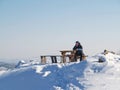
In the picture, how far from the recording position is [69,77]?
18859 millimetres

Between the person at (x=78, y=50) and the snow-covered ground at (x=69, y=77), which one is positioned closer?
the snow-covered ground at (x=69, y=77)

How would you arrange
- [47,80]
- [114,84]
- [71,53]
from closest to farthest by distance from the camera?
[114,84], [47,80], [71,53]

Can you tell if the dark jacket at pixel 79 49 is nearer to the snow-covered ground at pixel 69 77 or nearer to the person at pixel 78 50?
the person at pixel 78 50

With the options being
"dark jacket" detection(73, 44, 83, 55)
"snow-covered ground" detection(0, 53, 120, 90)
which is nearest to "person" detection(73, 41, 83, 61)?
"dark jacket" detection(73, 44, 83, 55)

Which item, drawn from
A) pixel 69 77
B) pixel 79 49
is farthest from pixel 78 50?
pixel 69 77

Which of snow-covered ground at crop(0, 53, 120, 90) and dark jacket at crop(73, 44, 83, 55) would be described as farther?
dark jacket at crop(73, 44, 83, 55)

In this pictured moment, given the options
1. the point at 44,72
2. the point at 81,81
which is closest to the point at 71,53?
the point at 44,72

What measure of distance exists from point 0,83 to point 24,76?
150 centimetres

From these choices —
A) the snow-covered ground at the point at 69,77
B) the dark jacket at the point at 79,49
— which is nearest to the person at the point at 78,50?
the dark jacket at the point at 79,49

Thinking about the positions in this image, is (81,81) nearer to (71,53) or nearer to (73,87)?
(73,87)

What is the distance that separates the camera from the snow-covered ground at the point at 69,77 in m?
17.8

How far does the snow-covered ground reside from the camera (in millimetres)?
17781

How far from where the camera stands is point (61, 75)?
1931 centimetres

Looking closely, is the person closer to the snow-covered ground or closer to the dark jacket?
the dark jacket
